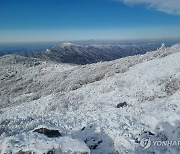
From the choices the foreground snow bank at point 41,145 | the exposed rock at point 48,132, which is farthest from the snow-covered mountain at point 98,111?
the exposed rock at point 48,132

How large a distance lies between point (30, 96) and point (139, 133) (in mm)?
34018

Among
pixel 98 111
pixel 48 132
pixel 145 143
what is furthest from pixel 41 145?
pixel 98 111

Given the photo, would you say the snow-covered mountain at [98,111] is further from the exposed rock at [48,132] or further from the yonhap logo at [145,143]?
the exposed rock at [48,132]

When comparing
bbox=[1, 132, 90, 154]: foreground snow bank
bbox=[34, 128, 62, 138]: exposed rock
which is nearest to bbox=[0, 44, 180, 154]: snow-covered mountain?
bbox=[1, 132, 90, 154]: foreground snow bank

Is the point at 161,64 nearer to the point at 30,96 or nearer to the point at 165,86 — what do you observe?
the point at 165,86

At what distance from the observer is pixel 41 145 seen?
1392 centimetres

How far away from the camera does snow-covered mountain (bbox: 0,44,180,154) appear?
639 inches

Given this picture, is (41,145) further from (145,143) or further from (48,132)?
(145,143)

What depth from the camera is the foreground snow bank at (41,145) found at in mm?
→ 13562

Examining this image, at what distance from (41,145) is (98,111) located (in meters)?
11.4

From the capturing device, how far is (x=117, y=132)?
58.9 ft

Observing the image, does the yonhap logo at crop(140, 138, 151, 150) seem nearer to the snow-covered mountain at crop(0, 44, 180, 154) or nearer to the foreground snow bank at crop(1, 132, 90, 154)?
the snow-covered mountain at crop(0, 44, 180, 154)

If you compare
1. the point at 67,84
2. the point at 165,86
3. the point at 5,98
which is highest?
the point at 165,86

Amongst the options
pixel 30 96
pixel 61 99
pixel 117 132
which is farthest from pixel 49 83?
pixel 117 132
